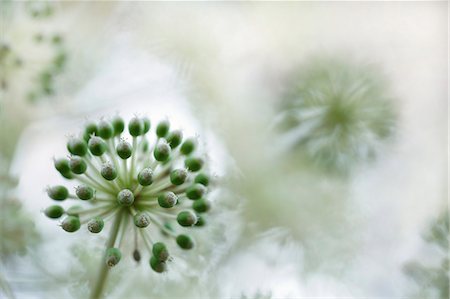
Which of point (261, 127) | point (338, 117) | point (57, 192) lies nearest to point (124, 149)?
point (57, 192)

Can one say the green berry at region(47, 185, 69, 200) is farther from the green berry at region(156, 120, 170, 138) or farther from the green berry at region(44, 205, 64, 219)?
the green berry at region(156, 120, 170, 138)

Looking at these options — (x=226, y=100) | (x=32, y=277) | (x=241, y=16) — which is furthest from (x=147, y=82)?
(x=32, y=277)

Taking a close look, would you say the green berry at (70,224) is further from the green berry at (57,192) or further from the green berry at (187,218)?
the green berry at (187,218)

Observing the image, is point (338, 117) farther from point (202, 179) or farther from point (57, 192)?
point (57, 192)

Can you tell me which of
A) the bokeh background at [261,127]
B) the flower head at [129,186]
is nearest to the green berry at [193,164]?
the flower head at [129,186]

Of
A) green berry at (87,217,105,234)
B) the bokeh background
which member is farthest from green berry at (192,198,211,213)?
the bokeh background

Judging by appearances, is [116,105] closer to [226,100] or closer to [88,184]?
[226,100]
